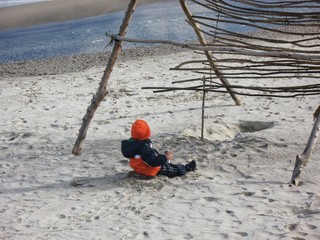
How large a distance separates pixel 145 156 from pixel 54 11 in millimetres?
15160

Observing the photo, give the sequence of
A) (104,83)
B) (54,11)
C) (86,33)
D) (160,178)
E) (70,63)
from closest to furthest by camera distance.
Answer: (160,178) < (104,83) < (70,63) < (86,33) < (54,11)

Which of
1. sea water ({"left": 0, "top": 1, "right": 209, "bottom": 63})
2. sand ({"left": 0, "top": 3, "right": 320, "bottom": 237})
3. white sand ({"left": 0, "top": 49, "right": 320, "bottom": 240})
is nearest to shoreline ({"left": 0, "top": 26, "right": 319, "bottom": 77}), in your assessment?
sea water ({"left": 0, "top": 1, "right": 209, "bottom": 63})

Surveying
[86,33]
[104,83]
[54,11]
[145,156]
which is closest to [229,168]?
[145,156]

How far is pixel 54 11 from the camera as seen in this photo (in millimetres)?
18656

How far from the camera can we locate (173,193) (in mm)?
4277

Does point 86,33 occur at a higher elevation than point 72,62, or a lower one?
higher

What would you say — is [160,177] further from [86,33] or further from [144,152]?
[86,33]

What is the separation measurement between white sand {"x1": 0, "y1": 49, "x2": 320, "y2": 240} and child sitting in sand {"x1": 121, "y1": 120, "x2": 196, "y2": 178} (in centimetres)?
9

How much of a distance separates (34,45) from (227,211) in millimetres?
11575

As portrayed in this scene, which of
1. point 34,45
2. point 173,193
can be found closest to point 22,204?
point 173,193

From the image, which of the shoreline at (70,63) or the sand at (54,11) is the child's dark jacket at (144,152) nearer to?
the shoreline at (70,63)

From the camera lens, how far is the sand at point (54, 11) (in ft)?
59.2

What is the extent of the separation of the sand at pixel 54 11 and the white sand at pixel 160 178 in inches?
413

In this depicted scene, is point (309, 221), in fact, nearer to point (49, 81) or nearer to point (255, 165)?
point (255, 165)
